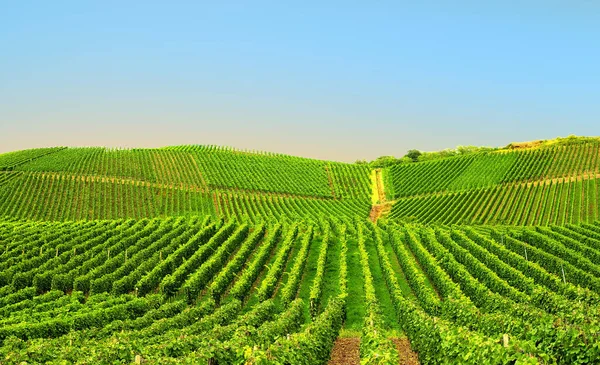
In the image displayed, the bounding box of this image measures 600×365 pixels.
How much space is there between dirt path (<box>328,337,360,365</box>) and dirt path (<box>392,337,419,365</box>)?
1.80m

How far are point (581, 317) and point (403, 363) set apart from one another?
25.7 feet

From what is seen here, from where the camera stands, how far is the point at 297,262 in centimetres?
3909

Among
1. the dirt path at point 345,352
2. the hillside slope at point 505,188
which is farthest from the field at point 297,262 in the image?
the hillside slope at point 505,188

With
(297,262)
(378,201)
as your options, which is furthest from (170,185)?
(297,262)

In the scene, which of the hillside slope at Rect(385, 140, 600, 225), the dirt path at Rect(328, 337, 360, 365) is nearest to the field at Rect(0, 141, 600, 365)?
the dirt path at Rect(328, 337, 360, 365)

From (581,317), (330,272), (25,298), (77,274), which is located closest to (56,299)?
(25,298)

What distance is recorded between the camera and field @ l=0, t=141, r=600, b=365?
52.6 feet

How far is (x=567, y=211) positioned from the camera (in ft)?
225

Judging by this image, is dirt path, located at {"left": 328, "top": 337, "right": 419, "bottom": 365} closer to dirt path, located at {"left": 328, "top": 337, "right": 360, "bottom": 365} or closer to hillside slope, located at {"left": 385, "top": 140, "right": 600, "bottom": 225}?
dirt path, located at {"left": 328, "top": 337, "right": 360, "bottom": 365}

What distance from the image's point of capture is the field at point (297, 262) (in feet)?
52.6

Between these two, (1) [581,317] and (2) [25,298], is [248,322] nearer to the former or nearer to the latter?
(1) [581,317]

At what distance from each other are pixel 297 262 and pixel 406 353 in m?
17.4

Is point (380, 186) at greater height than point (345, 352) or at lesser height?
greater

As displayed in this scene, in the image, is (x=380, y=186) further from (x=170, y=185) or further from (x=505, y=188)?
(x=170, y=185)
